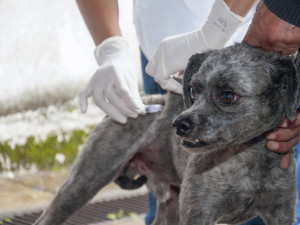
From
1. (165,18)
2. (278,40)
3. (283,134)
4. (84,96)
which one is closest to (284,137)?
(283,134)

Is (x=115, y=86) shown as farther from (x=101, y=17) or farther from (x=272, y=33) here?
(x=272, y=33)

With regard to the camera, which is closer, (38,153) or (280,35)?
(280,35)

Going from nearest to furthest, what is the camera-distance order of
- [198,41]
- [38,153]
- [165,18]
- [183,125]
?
[183,125] < [198,41] < [165,18] < [38,153]

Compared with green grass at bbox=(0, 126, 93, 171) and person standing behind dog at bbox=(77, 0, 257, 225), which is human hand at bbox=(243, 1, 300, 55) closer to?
person standing behind dog at bbox=(77, 0, 257, 225)

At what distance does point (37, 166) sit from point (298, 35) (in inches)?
158

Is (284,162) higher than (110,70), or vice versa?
(110,70)

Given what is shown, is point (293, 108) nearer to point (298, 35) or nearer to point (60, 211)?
point (298, 35)

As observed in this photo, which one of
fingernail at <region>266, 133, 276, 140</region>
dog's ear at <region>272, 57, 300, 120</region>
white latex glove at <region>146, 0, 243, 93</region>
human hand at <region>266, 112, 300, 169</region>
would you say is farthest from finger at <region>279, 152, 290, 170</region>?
white latex glove at <region>146, 0, 243, 93</region>

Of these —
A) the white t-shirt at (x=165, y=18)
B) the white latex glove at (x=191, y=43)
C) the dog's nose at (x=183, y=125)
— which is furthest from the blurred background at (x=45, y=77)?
the dog's nose at (x=183, y=125)

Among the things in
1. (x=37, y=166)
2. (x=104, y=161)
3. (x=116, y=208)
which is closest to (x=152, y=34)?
(x=104, y=161)

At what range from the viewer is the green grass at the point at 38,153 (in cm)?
584

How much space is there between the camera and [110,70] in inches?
126

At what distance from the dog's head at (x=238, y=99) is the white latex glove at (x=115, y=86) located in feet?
2.45

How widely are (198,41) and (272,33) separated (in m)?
0.57
